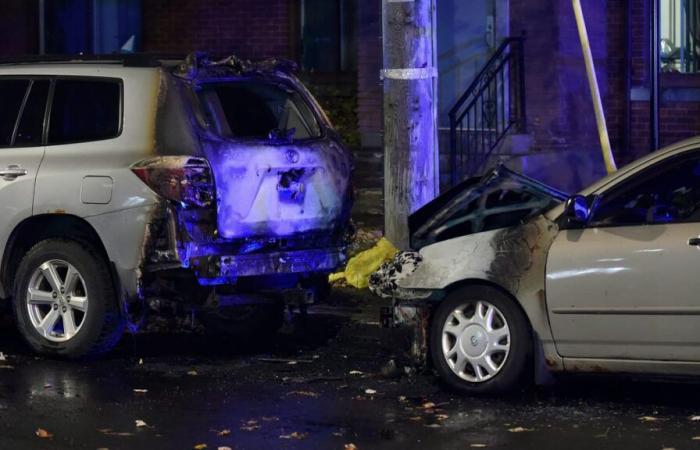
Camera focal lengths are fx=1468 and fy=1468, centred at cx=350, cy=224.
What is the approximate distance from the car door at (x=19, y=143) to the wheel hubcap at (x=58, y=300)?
349 millimetres

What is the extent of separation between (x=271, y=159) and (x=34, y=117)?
5.42 feet

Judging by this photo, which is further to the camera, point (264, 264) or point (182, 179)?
point (264, 264)

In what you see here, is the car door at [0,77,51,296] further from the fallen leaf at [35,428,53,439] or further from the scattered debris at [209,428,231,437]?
the scattered debris at [209,428,231,437]

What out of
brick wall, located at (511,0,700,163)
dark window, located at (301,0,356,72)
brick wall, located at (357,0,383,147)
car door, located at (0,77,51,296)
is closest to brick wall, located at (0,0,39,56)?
dark window, located at (301,0,356,72)

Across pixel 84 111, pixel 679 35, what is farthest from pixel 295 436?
pixel 679 35

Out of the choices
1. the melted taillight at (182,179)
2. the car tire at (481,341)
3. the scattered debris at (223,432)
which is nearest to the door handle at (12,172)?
the melted taillight at (182,179)

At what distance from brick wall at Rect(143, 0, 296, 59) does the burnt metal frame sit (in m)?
3.58

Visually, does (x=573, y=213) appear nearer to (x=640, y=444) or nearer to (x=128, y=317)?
(x=640, y=444)

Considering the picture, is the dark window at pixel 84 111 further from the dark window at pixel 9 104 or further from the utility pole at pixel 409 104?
the utility pole at pixel 409 104

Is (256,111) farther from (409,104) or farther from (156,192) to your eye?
(409,104)

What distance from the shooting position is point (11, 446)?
22.9ft

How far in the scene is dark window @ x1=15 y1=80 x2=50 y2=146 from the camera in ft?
31.0

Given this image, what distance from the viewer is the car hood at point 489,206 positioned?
8648 mm

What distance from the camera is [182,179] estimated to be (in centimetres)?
871
